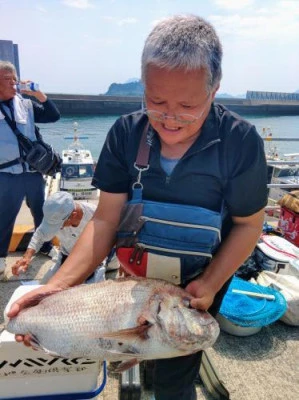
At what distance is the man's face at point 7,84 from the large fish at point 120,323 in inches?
127

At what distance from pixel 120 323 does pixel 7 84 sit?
3598 millimetres

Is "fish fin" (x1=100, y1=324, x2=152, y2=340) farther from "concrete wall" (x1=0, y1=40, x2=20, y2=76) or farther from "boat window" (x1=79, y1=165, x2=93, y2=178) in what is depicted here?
"concrete wall" (x1=0, y1=40, x2=20, y2=76)

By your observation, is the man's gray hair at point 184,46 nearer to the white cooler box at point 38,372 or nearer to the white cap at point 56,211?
the white cooler box at point 38,372

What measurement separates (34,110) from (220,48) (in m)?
3.75

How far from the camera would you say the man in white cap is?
130 inches

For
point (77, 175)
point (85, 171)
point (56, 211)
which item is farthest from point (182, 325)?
point (85, 171)

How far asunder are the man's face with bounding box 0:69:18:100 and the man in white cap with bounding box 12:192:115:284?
5.46 ft

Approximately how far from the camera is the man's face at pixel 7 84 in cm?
409

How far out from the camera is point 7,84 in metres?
4.14

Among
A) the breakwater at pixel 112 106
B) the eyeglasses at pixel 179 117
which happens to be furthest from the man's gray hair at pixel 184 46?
the breakwater at pixel 112 106

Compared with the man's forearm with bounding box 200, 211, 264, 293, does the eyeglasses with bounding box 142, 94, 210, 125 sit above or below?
above

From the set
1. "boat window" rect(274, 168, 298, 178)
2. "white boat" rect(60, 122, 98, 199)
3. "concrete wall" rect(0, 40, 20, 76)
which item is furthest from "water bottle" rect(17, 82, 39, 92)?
"concrete wall" rect(0, 40, 20, 76)

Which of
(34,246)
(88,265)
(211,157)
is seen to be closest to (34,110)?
(34,246)

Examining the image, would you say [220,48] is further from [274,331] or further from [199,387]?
[274,331]
